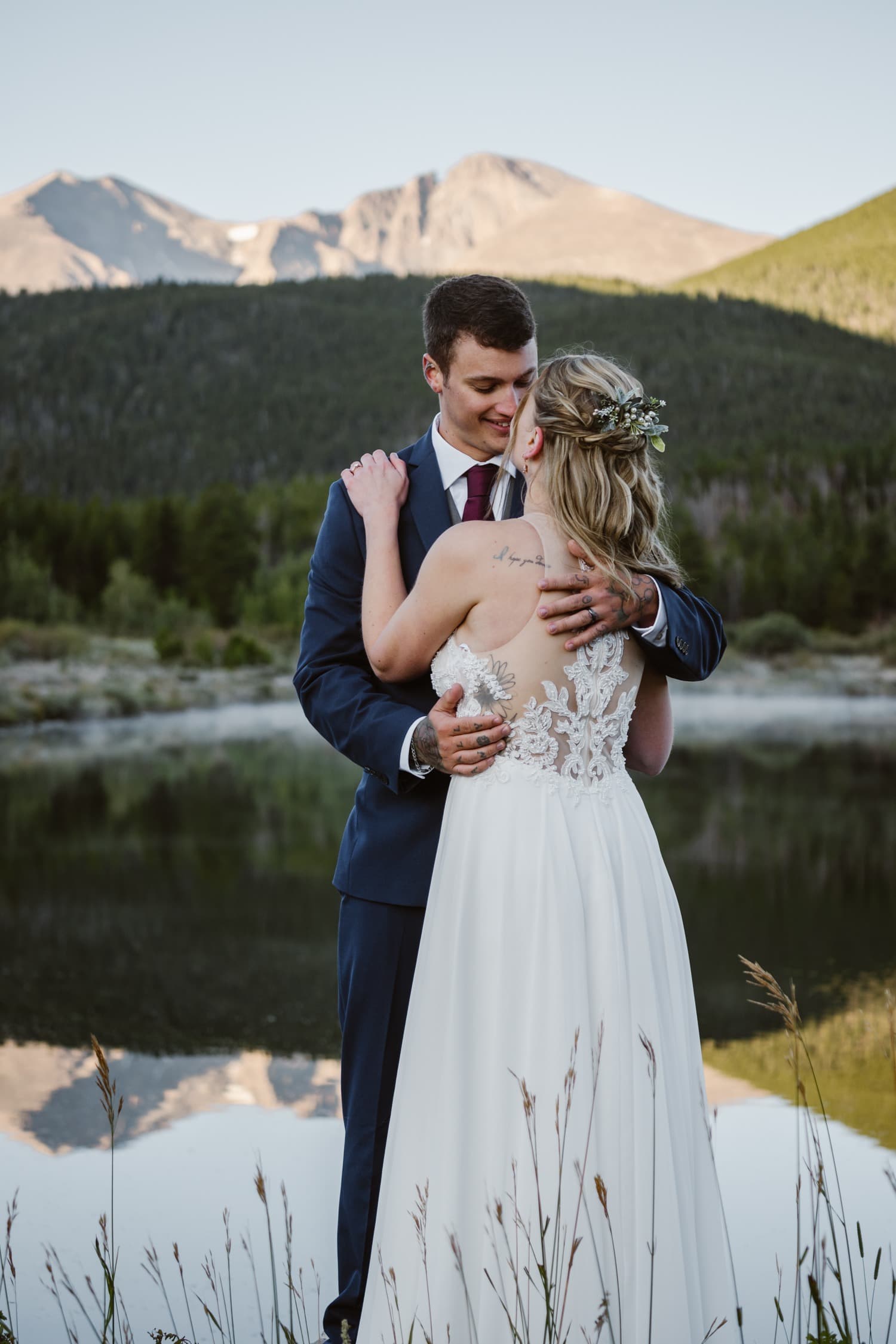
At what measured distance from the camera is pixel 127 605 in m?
29.6

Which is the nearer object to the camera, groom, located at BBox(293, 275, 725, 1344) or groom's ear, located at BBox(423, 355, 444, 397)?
groom, located at BBox(293, 275, 725, 1344)

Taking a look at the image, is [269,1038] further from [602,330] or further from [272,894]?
[602,330]

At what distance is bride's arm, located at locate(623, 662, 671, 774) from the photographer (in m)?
2.40

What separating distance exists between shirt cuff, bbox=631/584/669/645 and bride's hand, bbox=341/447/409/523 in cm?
54

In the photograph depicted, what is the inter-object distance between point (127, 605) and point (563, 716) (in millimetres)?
28576

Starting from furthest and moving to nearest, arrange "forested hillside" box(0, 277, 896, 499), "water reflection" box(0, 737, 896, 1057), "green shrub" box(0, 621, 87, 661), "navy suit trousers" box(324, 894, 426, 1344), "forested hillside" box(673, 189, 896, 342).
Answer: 1. "forested hillside" box(673, 189, 896, 342)
2. "forested hillside" box(0, 277, 896, 499)
3. "green shrub" box(0, 621, 87, 661)
4. "water reflection" box(0, 737, 896, 1057)
5. "navy suit trousers" box(324, 894, 426, 1344)

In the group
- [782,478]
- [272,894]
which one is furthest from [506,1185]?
[782,478]

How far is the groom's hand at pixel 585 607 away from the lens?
202cm

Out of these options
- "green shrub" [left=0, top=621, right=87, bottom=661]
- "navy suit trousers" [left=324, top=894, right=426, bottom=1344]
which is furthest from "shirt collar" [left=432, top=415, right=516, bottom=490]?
"green shrub" [left=0, top=621, right=87, bottom=661]

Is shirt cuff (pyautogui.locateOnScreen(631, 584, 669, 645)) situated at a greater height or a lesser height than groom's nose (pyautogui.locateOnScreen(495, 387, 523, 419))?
lesser

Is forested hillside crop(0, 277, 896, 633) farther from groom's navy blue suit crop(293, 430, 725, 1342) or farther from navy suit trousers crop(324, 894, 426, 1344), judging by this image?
navy suit trousers crop(324, 894, 426, 1344)

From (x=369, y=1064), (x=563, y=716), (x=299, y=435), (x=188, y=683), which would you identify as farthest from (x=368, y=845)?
(x=299, y=435)

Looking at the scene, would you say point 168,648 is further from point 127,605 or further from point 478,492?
point 478,492

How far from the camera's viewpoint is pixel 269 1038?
493 cm
